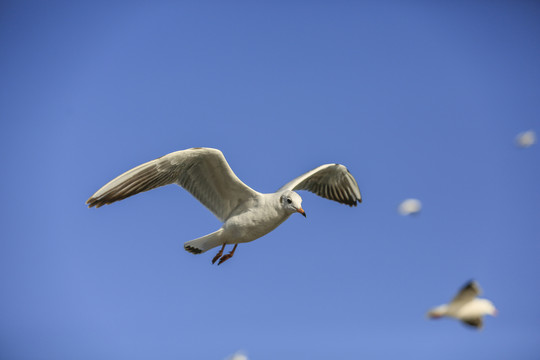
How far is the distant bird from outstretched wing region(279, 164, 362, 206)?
13.9ft

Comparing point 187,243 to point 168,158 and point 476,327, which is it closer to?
point 168,158

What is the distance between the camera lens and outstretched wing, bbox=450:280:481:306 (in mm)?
5000

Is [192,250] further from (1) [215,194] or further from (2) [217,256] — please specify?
(1) [215,194]

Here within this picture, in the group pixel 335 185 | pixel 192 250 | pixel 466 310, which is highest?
pixel 335 185

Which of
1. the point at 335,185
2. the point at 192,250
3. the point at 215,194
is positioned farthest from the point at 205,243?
the point at 335,185

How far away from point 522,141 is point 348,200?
2.83 metres

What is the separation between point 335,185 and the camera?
9.41 meters

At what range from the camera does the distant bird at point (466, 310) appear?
507 cm

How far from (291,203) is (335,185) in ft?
6.83

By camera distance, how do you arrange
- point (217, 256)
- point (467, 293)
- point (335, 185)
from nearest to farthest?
point (467, 293) < point (217, 256) < point (335, 185)

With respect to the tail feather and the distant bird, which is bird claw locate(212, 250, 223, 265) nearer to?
the tail feather

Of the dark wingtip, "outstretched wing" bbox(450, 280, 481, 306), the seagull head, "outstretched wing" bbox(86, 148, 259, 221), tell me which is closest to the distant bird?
"outstretched wing" bbox(450, 280, 481, 306)

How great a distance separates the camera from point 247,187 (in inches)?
307

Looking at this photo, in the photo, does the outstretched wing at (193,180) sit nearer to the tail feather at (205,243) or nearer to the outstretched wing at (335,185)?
the tail feather at (205,243)
